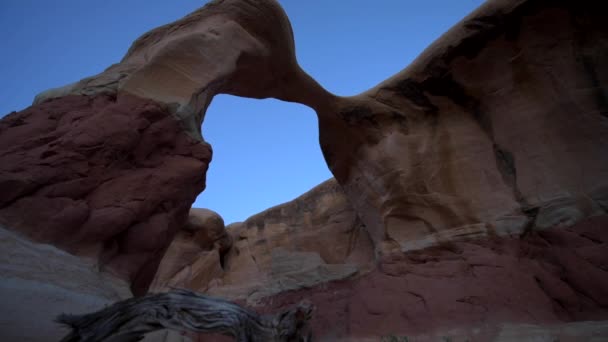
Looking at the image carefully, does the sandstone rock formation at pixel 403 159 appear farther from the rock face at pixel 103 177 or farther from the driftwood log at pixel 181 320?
the driftwood log at pixel 181 320

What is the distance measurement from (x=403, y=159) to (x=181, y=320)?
5906 mm

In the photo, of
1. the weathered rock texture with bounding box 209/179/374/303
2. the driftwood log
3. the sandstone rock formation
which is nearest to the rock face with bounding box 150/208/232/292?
the weathered rock texture with bounding box 209/179/374/303

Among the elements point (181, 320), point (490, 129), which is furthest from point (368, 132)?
point (181, 320)

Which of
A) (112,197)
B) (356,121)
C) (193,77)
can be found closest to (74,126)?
(112,197)

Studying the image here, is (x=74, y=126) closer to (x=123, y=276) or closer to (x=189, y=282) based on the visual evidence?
(x=123, y=276)

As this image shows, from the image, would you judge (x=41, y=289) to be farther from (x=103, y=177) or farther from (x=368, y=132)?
(x=368, y=132)

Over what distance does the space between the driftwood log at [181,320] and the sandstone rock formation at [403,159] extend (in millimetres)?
1469

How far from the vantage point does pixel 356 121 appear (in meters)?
8.70

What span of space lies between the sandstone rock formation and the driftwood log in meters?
1.47

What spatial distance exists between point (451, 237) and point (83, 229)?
19.9ft

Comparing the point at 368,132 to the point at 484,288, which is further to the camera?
the point at 368,132

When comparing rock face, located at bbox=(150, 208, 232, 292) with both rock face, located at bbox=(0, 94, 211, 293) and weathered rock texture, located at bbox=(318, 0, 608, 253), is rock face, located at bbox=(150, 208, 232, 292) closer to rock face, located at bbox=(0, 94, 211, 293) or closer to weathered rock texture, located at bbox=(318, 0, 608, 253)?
weathered rock texture, located at bbox=(318, 0, 608, 253)

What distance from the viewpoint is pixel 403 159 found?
7.96 metres

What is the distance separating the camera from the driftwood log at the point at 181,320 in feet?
10.3
